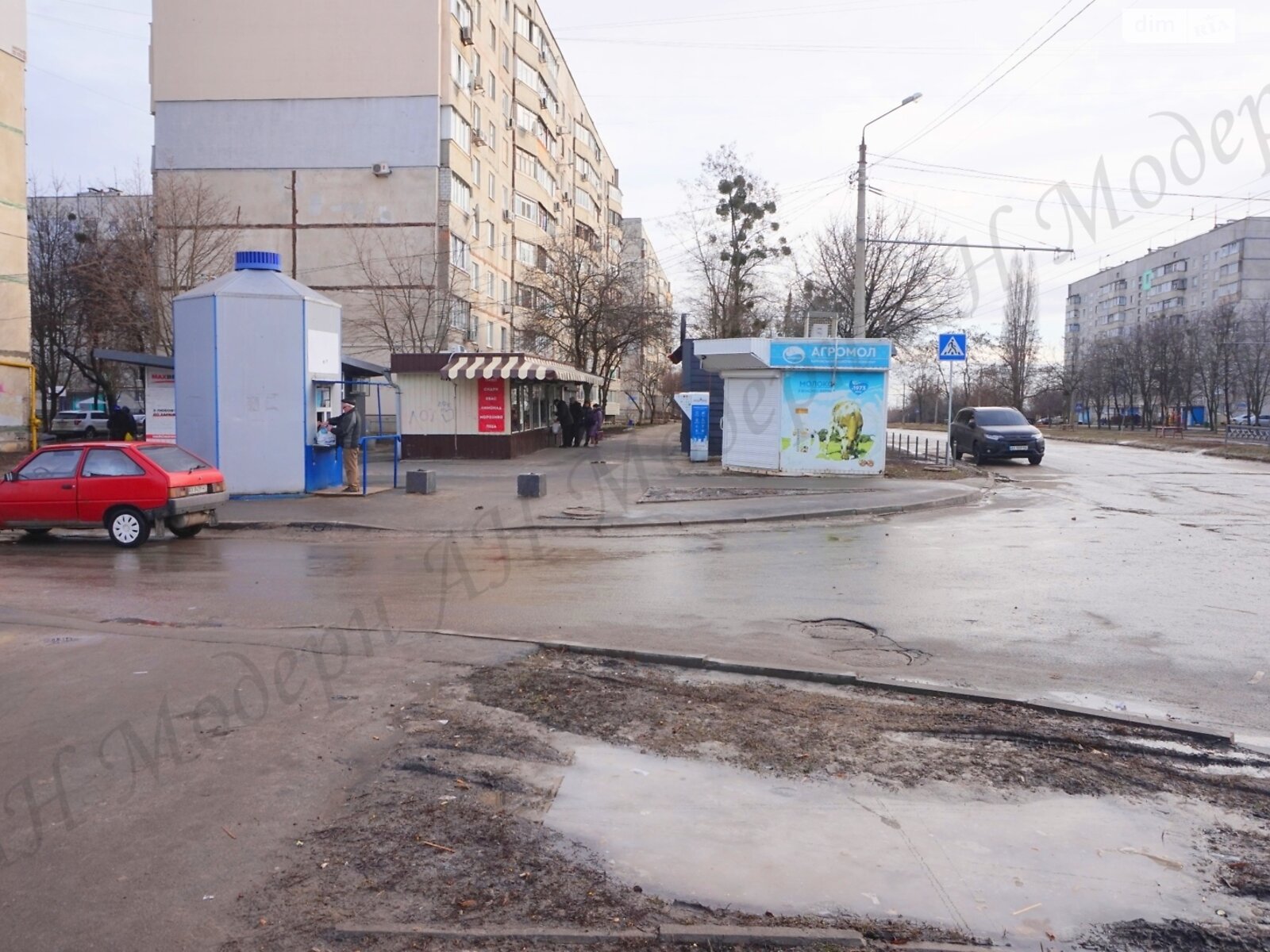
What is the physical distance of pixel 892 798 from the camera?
471cm

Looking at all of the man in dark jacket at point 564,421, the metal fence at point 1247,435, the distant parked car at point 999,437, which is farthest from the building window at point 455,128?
the metal fence at point 1247,435

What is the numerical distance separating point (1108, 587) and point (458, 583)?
7061 millimetres

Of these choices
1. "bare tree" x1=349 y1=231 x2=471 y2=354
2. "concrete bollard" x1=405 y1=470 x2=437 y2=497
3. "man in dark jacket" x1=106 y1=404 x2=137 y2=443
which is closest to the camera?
"concrete bollard" x1=405 y1=470 x2=437 y2=497

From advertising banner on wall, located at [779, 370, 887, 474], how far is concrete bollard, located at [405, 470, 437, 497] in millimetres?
8571

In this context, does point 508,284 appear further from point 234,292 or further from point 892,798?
point 892,798

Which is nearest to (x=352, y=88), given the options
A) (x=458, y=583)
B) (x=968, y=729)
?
(x=458, y=583)

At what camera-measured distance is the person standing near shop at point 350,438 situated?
18.8 m

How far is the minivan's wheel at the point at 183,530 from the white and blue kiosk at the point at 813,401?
1270 centimetres

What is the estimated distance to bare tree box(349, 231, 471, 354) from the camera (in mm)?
39750

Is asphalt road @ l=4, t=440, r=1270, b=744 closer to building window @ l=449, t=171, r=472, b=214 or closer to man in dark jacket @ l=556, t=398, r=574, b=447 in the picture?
man in dark jacket @ l=556, t=398, r=574, b=447

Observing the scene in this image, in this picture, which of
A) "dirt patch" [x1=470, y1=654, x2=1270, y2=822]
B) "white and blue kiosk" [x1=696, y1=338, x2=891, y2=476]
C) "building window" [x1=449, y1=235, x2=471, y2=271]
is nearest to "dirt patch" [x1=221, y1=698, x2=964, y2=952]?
"dirt patch" [x1=470, y1=654, x2=1270, y2=822]

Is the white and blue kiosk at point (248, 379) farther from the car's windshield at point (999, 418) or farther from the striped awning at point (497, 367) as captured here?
the car's windshield at point (999, 418)

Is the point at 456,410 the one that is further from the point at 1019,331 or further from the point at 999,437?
the point at 1019,331

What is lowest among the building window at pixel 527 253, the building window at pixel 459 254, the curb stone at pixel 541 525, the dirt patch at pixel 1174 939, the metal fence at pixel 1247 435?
the dirt patch at pixel 1174 939
